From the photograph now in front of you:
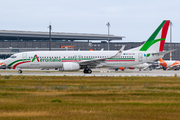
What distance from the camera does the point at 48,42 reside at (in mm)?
118938

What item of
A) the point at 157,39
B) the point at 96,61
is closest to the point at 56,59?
the point at 96,61

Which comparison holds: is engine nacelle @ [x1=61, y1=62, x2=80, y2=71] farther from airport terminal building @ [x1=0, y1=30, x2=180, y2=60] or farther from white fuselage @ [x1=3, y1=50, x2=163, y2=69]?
airport terminal building @ [x1=0, y1=30, x2=180, y2=60]

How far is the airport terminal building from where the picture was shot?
377ft

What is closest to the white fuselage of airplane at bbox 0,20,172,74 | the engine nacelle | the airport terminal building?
airplane at bbox 0,20,172,74

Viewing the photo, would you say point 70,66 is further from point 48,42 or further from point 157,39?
point 48,42

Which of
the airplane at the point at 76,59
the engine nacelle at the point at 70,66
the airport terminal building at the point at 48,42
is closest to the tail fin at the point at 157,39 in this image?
the airplane at the point at 76,59

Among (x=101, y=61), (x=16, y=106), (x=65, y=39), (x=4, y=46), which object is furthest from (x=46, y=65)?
(x=65, y=39)

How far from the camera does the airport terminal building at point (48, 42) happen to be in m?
115

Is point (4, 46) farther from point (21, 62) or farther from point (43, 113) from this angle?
point (43, 113)

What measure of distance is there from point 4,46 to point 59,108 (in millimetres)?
107009

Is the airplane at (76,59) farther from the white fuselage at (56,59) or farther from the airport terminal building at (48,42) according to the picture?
the airport terminal building at (48,42)

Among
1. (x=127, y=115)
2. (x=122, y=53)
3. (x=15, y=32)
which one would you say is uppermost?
(x=15, y=32)

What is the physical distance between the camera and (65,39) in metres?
132

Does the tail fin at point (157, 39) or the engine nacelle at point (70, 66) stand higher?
the tail fin at point (157, 39)
